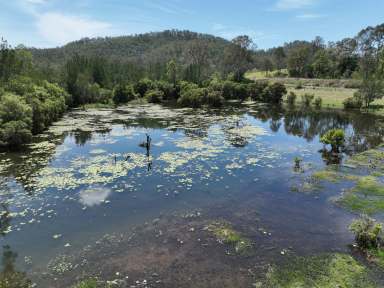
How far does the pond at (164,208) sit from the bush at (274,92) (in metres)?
38.6

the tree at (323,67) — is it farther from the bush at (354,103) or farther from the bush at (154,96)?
the bush at (154,96)

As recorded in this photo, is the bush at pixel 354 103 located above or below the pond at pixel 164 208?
above

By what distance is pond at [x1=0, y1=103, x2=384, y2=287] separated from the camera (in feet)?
46.8

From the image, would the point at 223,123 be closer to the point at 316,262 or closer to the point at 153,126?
the point at 153,126

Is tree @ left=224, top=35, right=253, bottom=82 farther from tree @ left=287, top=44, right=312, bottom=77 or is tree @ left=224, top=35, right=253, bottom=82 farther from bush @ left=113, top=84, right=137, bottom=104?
bush @ left=113, top=84, right=137, bottom=104

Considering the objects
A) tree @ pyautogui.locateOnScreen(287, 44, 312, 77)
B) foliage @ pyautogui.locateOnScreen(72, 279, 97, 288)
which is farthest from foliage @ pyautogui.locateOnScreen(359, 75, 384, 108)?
foliage @ pyautogui.locateOnScreen(72, 279, 97, 288)

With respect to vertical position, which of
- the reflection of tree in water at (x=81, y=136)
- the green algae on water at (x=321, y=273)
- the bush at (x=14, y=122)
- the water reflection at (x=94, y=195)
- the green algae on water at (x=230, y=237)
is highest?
the bush at (x=14, y=122)

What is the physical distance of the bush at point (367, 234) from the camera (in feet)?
49.9

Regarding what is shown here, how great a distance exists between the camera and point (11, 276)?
533 inches

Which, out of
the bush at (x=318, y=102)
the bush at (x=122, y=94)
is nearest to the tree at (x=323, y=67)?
the bush at (x=318, y=102)

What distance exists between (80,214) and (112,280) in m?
7.20

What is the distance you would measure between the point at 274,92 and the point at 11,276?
70.9 meters

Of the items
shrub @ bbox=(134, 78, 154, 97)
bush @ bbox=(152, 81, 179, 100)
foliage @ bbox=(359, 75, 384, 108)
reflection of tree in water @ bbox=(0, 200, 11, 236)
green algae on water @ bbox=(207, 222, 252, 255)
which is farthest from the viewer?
shrub @ bbox=(134, 78, 154, 97)

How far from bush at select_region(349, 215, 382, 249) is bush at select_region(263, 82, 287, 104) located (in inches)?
2499
